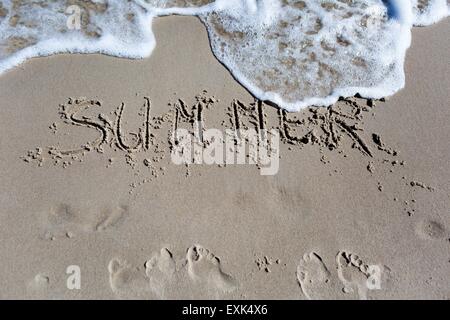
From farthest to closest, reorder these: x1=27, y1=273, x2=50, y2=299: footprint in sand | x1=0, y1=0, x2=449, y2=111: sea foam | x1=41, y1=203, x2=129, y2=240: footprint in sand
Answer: x1=0, y1=0, x2=449, y2=111: sea foam < x1=41, y1=203, x2=129, y2=240: footprint in sand < x1=27, y1=273, x2=50, y2=299: footprint in sand

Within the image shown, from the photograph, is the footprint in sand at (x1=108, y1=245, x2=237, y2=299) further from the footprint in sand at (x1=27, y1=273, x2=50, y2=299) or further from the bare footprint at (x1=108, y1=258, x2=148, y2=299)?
the footprint in sand at (x1=27, y1=273, x2=50, y2=299)

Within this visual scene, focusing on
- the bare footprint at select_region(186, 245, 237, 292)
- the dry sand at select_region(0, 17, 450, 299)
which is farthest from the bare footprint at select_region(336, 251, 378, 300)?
the bare footprint at select_region(186, 245, 237, 292)

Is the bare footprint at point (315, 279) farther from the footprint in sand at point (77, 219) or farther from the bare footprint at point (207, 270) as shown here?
the footprint in sand at point (77, 219)

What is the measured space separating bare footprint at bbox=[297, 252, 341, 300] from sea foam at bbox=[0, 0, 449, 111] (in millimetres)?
1614

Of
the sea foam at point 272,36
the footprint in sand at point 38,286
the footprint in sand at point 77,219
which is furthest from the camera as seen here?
the sea foam at point 272,36

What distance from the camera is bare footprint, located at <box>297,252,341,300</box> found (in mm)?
3459

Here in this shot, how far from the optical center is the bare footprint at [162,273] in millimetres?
3428

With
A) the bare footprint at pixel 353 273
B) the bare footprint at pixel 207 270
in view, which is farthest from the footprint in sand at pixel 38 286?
the bare footprint at pixel 353 273

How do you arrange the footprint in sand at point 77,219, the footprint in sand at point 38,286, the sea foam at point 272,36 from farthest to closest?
the sea foam at point 272,36, the footprint in sand at point 77,219, the footprint in sand at point 38,286

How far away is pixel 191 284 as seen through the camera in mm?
3453

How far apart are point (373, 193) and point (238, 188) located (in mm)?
1290

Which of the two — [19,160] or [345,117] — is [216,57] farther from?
[19,160]

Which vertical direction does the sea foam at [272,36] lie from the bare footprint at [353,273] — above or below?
above

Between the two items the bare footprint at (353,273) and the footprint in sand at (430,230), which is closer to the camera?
the bare footprint at (353,273)
